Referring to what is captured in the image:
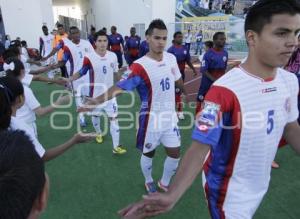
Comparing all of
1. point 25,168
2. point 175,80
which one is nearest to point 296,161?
point 175,80

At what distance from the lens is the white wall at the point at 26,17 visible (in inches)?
722

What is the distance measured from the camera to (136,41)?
14.0 meters

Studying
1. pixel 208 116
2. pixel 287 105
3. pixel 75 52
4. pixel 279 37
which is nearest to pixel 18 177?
pixel 208 116

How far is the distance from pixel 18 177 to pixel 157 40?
3342mm

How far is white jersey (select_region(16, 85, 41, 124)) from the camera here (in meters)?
3.68

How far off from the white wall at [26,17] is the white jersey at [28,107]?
16.7 m

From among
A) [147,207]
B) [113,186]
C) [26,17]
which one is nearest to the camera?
[147,207]

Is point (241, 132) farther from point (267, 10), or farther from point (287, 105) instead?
point (267, 10)

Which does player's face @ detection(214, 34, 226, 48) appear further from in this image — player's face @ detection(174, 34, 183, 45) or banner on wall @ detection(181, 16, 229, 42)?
banner on wall @ detection(181, 16, 229, 42)

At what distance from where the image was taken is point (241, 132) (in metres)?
1.95

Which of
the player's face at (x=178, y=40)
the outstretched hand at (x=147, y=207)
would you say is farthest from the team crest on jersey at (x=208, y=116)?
the player's face at (x=178, y=40)

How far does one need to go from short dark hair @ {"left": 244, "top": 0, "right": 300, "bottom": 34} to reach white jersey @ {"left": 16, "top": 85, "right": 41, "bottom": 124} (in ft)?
9.13

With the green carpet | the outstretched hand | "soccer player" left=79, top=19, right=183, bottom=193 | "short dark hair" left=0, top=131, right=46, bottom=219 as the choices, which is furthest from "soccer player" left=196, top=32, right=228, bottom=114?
"short dark hair" left=0, top=131, right=46, bottom=219

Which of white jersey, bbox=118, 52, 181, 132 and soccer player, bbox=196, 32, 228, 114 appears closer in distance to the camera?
white jersey, bbox=118, 52, 181, 132
